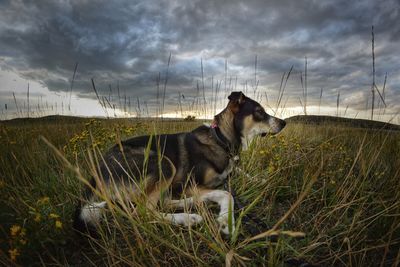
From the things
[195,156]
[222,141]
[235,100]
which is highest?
[235,100]

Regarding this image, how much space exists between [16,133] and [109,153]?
4258mm

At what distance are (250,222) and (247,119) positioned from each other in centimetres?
224

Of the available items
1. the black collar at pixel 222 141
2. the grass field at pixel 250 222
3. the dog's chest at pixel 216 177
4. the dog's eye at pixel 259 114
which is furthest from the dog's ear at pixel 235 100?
the dog's chest at pixel 216 177

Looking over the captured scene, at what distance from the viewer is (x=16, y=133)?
6043 millimetres

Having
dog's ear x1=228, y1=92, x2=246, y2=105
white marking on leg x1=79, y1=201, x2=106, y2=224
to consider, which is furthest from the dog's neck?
white marking on leg x1=79, y1=201, x2=106, y2=224

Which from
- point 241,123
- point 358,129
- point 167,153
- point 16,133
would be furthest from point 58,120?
point 358,129

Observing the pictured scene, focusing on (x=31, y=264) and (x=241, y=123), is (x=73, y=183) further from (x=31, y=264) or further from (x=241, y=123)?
(x=241, y=123)

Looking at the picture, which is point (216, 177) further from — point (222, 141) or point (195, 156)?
point (222, 141)

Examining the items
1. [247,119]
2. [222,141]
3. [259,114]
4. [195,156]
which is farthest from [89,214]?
[259,114]

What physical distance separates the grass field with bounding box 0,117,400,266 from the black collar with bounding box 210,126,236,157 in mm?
291

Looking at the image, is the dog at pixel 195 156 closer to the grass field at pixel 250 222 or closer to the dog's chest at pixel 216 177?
the dog's chest at pixel 216 177

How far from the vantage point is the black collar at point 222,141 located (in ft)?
12.3

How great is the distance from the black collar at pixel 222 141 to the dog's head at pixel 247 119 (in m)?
0.29

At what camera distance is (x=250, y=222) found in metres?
2.00
